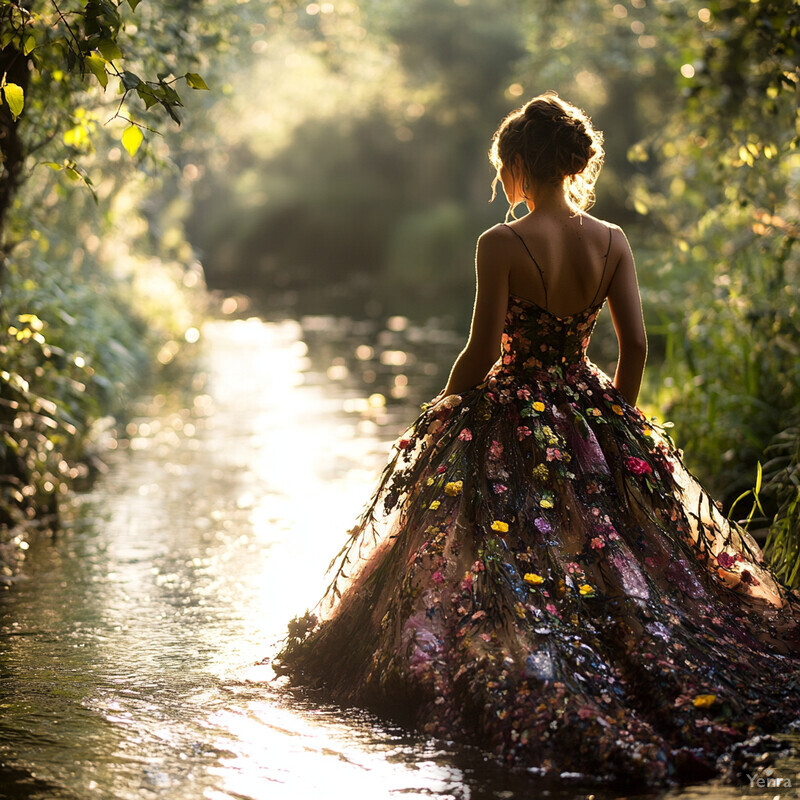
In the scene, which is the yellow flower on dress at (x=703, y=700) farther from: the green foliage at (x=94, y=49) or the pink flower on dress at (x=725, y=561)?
the green foliage at (x=94, y=49)

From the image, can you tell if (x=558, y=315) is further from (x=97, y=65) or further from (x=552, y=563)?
(x=97, y=65)

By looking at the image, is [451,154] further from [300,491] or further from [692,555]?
[692,555]

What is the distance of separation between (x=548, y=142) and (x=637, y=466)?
4.29 ft

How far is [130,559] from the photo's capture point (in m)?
6.93

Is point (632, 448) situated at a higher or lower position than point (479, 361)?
lower

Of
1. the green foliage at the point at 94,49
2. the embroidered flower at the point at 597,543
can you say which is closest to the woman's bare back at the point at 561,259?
the embroidered flower at the point at 597,543

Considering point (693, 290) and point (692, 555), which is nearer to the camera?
point (692, 555)

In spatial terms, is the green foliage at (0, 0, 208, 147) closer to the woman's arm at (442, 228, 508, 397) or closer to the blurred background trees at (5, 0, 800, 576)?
the blurred background trees at (5, 0, 800, 576)

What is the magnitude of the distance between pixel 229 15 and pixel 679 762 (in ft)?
26.5

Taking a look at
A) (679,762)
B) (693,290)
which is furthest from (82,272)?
(679,762)

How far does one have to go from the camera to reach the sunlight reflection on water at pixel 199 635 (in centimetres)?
375

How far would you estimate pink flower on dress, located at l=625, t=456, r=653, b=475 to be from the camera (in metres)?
4.47

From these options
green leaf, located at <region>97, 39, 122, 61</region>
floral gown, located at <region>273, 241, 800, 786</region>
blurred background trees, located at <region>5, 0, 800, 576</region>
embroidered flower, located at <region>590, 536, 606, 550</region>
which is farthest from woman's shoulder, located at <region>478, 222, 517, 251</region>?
blurred background trees, located at <region>5, 0, 800, 576</region>

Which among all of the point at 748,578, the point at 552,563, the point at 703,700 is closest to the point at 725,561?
the point at 748,578
